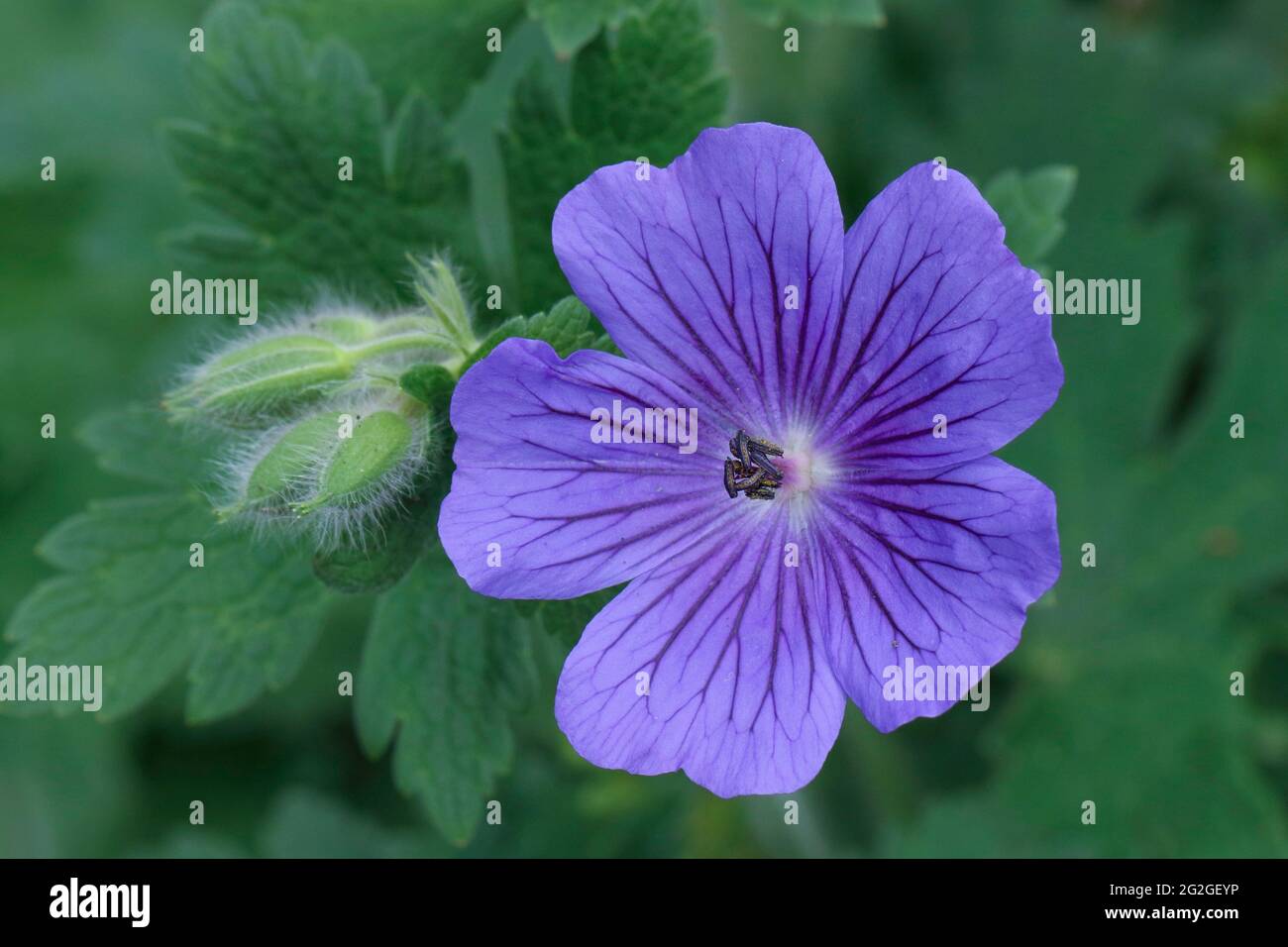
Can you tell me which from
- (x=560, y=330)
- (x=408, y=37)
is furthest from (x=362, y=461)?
(x=408, y=37)

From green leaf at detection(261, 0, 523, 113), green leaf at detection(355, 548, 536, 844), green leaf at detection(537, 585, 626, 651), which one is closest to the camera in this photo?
green leaf at detection(537, 585, 626, 651)

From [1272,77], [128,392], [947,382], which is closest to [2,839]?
[128,392]

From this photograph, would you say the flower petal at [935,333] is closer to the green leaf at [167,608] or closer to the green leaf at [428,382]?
the green leaf at [428,382]

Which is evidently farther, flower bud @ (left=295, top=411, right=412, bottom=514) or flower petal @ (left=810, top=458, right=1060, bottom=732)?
flower bud @ (left=295, top=411, right=412, bottom=514)

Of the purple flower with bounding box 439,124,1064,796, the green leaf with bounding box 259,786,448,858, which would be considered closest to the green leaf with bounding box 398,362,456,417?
the purple flower with bounding box 439,124,1064,796

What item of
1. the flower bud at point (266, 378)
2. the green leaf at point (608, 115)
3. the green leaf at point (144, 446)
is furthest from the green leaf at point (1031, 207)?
the green leaf at point (144, 446)

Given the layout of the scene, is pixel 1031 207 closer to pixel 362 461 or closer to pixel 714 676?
pixel 714 676

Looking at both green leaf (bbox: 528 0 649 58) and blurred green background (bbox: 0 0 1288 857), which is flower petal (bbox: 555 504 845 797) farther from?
blurred green background (bbox: 0 0 1288 857)
